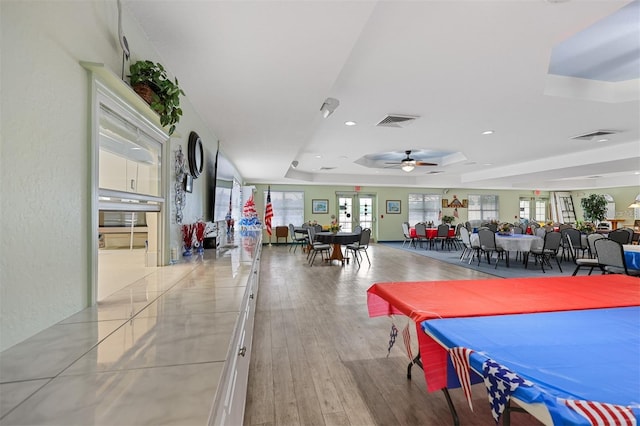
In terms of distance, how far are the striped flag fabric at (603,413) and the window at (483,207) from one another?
1412 cm

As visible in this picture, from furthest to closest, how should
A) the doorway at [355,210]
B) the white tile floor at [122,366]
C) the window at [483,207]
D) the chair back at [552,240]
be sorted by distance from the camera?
the window at [483,207] → the doorway at [355,210] → the chair back at [552,240] → the white tile floor at [122,366]

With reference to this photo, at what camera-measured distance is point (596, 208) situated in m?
12.3

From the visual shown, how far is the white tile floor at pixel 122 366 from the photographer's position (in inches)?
25.7

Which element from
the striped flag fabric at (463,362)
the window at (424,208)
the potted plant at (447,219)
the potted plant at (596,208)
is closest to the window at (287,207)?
the window at (424,208)

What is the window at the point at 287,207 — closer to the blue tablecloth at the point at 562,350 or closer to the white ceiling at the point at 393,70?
the white ceiling at the point at 393,70

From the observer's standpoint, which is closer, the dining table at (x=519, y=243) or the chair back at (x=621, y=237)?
the chair back at (x=621, y=237)

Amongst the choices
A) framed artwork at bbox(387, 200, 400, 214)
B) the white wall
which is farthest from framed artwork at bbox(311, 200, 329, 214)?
the white wall

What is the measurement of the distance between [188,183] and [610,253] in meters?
6.17

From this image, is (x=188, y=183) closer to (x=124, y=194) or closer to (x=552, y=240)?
(x=124, y=194)

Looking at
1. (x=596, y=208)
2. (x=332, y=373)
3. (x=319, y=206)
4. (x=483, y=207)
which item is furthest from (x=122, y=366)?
(x=596, y=208)

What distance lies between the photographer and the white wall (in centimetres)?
86

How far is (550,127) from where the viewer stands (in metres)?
4.61

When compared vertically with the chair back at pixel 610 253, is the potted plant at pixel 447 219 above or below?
above

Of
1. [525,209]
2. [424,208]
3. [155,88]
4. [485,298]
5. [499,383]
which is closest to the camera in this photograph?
[499,383]
